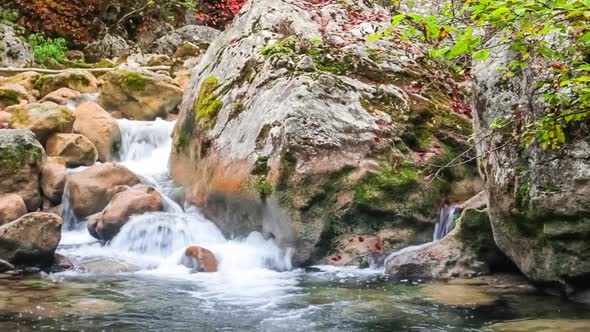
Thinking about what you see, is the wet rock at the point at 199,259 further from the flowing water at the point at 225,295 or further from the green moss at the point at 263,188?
the green moss at the point at 263,188

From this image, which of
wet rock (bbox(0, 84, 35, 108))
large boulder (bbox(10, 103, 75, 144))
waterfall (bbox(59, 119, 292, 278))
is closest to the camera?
waterfall (bbox(59, 119, 292, 278))

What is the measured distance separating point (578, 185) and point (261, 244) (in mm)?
3874

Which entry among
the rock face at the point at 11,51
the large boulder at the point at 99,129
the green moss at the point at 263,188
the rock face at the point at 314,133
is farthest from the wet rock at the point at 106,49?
the green moss at the point at 263,188

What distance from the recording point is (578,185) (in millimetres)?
5102

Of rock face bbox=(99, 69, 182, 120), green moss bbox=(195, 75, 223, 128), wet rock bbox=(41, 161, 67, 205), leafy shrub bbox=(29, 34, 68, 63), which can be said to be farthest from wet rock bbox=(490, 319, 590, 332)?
leafy shrub bbox=(29, 34, 68, 63)

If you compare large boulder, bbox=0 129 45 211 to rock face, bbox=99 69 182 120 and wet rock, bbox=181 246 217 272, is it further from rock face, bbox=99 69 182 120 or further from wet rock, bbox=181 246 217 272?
rock face, bbox=99 69 182 120

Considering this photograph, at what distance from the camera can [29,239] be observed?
22.5ft

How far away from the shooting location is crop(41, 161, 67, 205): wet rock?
9.12m

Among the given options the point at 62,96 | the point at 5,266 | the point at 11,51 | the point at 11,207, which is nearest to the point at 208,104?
the point at 11,207

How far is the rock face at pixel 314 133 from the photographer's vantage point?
7.41 metres

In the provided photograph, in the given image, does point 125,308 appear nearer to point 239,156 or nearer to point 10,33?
point 239,156

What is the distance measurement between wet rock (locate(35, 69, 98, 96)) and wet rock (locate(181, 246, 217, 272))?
28.3ft

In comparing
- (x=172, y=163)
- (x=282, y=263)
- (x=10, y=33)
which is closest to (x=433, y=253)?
(x=282, y=263)

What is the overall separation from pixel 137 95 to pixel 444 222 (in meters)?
8.11
